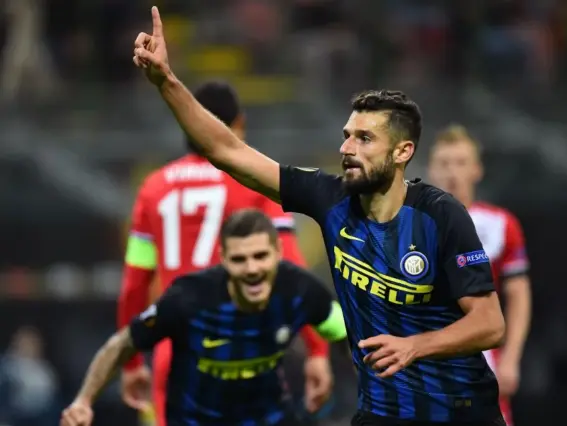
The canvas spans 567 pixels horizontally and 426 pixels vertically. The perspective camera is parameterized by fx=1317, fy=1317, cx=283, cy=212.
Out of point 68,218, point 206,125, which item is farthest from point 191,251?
point 68,218

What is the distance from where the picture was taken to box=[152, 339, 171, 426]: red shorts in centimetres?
620

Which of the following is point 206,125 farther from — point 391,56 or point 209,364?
point 391,56

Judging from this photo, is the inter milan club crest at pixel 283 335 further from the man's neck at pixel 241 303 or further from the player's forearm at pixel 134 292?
the player's forearm at pixel 134 292

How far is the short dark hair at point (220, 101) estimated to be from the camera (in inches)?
239

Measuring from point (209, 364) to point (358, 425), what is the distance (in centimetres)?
128

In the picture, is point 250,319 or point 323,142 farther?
point 323,142

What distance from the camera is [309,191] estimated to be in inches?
179

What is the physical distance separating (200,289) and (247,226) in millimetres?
337


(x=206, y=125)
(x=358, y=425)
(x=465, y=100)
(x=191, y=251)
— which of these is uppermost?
(x=465, y=100)

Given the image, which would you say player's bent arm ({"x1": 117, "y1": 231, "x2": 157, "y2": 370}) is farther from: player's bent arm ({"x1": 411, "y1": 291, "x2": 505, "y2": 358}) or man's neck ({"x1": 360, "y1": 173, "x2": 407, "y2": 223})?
player's bent arm ({"x1": 411, "y1": 291, "x2": 505, "y2": 358})

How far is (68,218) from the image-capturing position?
11500mm

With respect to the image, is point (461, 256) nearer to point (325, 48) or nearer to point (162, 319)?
point (162, 319)

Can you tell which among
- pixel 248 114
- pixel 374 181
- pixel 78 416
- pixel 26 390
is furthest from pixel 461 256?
pixel 248 114

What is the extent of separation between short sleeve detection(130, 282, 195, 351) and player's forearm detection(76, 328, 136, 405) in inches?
1.9
